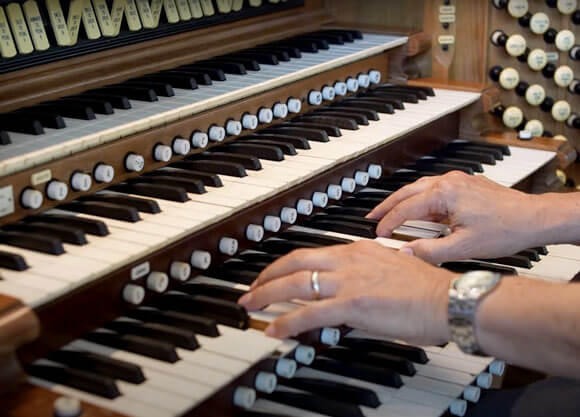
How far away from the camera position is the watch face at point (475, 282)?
152cm

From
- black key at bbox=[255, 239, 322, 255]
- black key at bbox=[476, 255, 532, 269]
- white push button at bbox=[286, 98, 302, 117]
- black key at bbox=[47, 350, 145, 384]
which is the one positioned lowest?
black key at bbox=[476, 255, 532, 269]

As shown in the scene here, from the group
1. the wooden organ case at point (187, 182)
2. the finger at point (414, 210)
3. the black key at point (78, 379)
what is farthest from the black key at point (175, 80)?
the black key at point (78, 379)

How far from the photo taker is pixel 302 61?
9.14 ft

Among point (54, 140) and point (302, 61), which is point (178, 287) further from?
point (302, 61)

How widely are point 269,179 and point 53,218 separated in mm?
538

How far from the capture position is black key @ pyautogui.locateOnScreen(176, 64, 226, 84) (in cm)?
251

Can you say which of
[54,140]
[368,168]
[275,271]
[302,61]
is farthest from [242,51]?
[275,271]

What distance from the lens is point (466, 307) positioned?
1506 mm

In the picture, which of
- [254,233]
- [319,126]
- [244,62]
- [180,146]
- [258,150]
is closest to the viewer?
[254,233]

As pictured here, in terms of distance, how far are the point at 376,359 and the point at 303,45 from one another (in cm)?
141

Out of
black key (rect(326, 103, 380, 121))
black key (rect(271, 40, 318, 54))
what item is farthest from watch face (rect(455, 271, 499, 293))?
black key (rect(271, 40, 318, 54))

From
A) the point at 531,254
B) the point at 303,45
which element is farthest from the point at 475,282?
the point at 303,45

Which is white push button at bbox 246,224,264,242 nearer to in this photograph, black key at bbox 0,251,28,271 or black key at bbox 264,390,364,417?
black key at bbox 264,390,364,417

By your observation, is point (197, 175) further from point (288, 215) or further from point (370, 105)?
point (370, 105)
